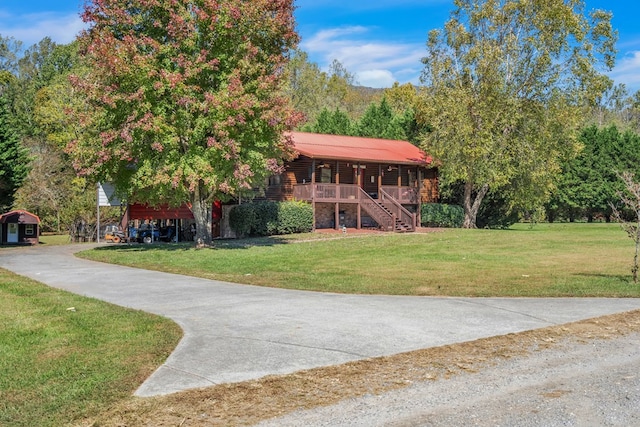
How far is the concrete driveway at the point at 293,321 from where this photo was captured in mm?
6074

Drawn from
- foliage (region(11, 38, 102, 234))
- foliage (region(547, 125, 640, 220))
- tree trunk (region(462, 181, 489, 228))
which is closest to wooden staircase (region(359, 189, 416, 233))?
tree trunk (region(462, 181, 489, 228))

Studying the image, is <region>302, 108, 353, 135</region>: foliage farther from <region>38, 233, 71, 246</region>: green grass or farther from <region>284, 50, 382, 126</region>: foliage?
<region>38, 233, 71, 246</region>: green grass

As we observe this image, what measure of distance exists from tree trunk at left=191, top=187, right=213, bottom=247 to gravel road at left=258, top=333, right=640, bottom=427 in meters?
19.1

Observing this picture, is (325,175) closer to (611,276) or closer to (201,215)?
(201,215)

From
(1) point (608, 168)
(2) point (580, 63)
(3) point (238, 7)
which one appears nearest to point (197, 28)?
(3) point (238, 7)

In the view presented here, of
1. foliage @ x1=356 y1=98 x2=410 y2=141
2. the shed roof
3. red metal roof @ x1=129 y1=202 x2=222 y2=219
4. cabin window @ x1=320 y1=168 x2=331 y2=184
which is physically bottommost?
the shed roof

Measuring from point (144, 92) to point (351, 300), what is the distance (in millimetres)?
13858

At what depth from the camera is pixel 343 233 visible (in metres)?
30.1

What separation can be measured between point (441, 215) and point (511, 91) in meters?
8.73

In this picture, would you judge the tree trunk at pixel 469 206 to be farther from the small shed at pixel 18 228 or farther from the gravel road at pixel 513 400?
the gravel road at pixel 513 400

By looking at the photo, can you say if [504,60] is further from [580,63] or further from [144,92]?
[144,92]

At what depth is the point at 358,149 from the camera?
119 ft

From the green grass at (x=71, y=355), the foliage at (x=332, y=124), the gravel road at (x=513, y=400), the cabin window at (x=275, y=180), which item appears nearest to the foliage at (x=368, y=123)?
the foliage at (x=332, y=124)

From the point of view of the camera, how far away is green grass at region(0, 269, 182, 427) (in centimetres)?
480
